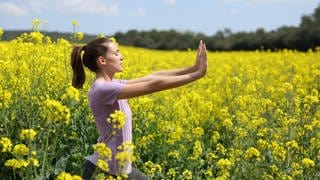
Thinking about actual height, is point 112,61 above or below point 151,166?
above

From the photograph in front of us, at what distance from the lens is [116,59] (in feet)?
11.9

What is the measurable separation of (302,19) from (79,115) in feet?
103

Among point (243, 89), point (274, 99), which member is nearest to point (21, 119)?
point (243, 89)

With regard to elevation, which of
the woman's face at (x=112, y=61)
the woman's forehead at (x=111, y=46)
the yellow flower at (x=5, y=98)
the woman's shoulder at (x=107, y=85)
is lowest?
the yellow flower at (x=5, y=98)

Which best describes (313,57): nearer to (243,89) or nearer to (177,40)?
(243,89)

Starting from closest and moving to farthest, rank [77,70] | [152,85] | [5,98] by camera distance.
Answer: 1. [152,85]
2. [77,70]
3. [5,98]

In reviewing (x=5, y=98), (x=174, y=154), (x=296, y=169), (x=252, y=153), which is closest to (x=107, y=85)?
(x=5, y=98)

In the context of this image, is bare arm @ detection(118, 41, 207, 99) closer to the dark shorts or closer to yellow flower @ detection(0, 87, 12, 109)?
the dark shorts

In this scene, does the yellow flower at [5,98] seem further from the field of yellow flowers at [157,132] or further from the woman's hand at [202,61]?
the woman's hand at [202,61]

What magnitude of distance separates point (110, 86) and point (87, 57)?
35 cm

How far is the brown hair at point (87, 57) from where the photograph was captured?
3.64m

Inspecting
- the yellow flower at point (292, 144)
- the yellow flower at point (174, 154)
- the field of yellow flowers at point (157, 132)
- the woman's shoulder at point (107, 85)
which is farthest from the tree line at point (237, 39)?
the woman's shoulder at point (107, 85)

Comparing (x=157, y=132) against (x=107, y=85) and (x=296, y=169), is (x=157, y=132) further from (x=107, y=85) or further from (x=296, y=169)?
(x=107, y=85)

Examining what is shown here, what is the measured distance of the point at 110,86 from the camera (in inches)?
134
